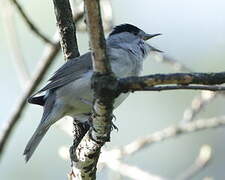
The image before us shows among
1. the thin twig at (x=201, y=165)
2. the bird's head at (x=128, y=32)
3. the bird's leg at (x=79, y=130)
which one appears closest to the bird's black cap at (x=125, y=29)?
the bird's head at (x=128, y=32)

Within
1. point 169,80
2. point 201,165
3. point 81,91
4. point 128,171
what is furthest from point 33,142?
point 201,165

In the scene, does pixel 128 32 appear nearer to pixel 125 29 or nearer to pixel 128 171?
pixel 125 29

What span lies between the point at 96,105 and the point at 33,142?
1.08 metres

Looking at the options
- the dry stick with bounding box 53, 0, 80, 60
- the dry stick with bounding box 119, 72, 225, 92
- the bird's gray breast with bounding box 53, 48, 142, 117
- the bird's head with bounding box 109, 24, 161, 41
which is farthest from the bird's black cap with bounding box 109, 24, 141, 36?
the dry stick with bounding box 119, 72, 225, 92

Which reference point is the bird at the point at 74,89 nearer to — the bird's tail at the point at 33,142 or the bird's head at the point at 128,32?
the bird's tail at the point at 33,142

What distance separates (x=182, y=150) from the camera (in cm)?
953

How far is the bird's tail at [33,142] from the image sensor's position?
432 centimetres

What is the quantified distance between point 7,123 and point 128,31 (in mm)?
1251

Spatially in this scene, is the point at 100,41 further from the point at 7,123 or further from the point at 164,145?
the point at 164,145

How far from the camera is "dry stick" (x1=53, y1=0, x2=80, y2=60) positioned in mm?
4543

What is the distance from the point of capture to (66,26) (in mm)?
4562

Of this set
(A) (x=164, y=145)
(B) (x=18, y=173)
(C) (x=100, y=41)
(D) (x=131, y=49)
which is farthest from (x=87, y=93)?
(A) (x=164, y=145)

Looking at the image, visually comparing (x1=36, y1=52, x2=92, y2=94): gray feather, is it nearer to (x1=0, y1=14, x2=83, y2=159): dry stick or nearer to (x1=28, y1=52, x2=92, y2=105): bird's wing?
(x1=28, y1=52, x2=92, y2=105): bird's wing

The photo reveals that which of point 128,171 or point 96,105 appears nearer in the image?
point 96,105
